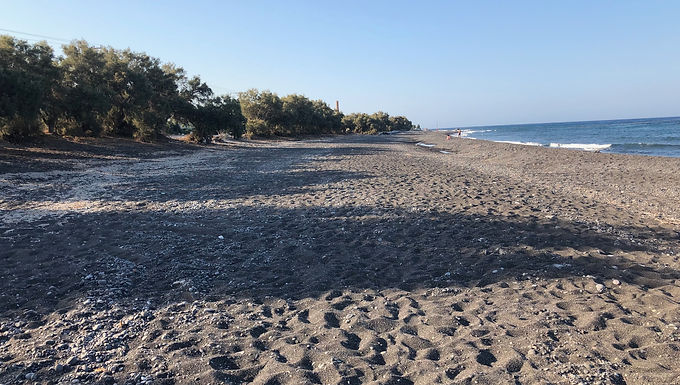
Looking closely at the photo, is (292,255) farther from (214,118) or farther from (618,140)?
(618,140)

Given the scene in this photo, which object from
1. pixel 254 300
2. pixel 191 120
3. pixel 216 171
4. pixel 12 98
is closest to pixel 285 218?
pixel 254 300

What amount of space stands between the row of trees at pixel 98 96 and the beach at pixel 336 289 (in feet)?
27.9

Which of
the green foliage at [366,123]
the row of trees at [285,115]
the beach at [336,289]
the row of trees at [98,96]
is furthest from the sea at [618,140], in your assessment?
the green foliage at [366,123]

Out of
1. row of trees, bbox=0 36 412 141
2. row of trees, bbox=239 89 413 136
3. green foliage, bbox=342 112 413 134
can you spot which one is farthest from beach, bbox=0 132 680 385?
green foliage, bbox=342 112 413 134

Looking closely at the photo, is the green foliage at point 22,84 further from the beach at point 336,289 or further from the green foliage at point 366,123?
the green foliage at point 366,123

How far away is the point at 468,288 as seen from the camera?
4.71 meters

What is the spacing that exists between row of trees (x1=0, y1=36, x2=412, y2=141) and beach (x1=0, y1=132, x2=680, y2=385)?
8.51 metres

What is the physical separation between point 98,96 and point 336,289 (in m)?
23.1

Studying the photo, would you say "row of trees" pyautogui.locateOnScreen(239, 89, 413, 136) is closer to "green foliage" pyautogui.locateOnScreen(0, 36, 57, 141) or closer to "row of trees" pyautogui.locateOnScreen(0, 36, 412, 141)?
"row of trees" pyautogui.locateOnScreen(0, 36, 412, 141)

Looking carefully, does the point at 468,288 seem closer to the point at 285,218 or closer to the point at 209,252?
the point at 209,252

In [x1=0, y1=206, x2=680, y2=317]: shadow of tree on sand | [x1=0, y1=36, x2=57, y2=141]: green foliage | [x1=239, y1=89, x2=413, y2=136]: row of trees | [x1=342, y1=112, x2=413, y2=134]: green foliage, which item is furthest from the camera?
[x1=342, y1=112, x2=413, y2=134]: green foliage

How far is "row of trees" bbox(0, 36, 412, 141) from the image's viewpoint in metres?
16.2

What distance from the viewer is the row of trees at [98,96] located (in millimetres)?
16158

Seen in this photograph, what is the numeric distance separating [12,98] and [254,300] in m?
16.6
